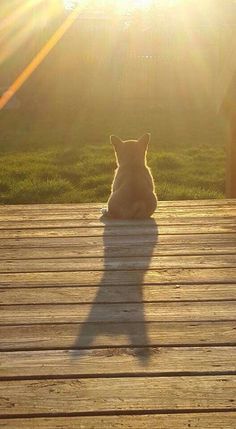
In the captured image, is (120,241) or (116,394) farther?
(120,241)

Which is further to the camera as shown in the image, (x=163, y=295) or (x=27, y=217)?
(x=27, y=217)

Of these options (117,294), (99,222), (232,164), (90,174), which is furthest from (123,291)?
(90,174)

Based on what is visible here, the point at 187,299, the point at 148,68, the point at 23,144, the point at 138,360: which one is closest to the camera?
the point at 138,360

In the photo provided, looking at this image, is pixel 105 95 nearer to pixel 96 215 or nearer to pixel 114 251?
pixel 96 215

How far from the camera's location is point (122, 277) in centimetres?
414

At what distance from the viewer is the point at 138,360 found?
2.82 m

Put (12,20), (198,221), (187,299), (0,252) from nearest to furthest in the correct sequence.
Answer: (187,299) < (0,252) < (198,221) < (12,20)

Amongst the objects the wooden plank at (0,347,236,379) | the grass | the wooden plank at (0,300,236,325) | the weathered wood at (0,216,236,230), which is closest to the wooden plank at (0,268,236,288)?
the wooden plank at (0,300,236,325)

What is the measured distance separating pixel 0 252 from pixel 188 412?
2672 millimetres

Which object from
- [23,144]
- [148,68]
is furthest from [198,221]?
[148,68]

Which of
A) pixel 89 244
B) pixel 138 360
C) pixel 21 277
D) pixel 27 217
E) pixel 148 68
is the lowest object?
pixel 148 68

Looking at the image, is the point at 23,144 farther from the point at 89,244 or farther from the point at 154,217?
the point at 89,244

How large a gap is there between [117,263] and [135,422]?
7.18 feet

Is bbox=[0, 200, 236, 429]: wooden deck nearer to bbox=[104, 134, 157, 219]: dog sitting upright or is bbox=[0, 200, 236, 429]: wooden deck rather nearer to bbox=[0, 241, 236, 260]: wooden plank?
bbox=[0, 241, 236, 260]: wooden plank
